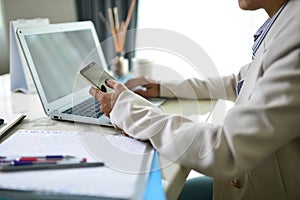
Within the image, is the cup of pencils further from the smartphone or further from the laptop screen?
the smartphone

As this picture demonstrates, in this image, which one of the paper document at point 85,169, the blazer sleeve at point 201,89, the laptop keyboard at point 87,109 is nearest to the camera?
the paper document at point 85,169

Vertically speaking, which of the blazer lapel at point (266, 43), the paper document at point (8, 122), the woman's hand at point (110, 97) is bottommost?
the paper document at point (8, 122)

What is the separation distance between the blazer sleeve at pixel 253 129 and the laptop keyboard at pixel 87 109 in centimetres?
28

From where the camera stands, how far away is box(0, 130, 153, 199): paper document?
1.54 feet

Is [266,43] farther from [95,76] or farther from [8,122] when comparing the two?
[8,122]

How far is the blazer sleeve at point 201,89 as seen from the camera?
A: 1036 mm

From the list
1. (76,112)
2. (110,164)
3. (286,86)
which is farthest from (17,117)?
(286,86)

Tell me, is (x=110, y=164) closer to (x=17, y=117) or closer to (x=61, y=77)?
(x=17, y=117)

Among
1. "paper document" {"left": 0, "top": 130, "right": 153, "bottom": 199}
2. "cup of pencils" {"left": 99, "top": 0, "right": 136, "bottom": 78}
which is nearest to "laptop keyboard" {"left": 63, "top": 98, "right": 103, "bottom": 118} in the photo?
"paper document" {"left": 0, "top": 130, "right": 153, "bottom": 199}

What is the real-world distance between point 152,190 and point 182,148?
0.34 feet

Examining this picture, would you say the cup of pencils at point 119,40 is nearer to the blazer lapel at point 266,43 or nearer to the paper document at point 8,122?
the paper document at point 8,122

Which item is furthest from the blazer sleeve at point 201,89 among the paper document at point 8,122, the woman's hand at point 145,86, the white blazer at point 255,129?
the paper document at point 8,122

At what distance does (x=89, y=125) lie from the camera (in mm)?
766

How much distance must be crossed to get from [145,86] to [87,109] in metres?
0.27
